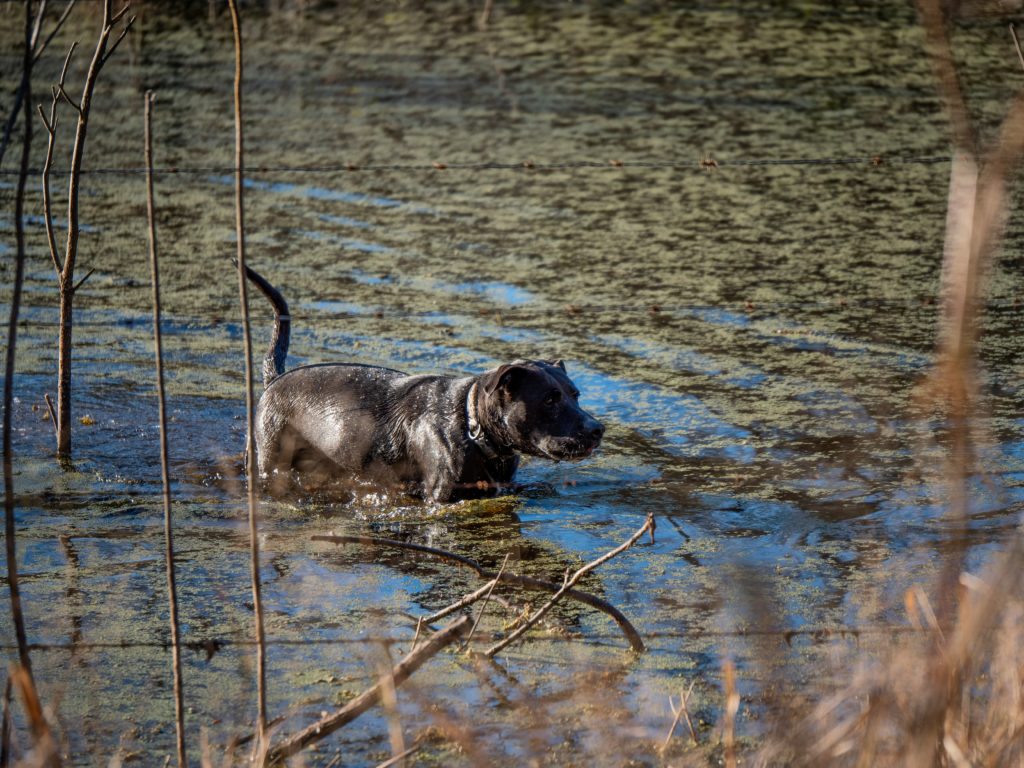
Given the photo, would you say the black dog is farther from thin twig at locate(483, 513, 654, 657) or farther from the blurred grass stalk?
the blurred grass stalk

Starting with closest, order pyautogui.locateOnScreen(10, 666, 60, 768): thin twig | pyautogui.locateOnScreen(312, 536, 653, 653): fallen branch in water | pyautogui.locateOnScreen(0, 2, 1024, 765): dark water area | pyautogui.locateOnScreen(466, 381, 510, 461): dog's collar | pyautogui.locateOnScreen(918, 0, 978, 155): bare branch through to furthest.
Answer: pyautogui.locateOnScreen(918, 0, 978, 155): bare branch < pyautogui.locateOnScreen(10, 666, 60, 768): thin twig < pyautogui.locateOnScreen(312, 536, 653, 653): fallen branch in water < pyautogui.locateOnScreen(0, 2, 1024, 765): dark water area < pyautogui.locateOnScreen(466, 381, 510, 461): dog's collar

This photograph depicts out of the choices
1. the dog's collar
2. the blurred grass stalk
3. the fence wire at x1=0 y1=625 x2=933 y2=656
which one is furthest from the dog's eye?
the blurred grass stalk

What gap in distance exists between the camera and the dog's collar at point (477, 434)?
214 inches

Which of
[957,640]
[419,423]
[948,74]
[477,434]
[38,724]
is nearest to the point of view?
[948,74]

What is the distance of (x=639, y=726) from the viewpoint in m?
3.46

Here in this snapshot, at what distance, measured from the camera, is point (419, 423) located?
5.57m

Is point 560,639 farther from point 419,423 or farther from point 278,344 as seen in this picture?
point 278,344

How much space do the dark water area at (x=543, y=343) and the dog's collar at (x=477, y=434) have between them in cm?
21

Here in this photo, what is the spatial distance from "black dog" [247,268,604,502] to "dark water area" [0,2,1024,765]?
18 cm

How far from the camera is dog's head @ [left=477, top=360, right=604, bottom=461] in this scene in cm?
528

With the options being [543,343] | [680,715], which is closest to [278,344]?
[543,343]

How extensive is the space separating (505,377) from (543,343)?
5.97 feet

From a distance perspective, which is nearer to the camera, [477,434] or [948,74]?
[948,74]

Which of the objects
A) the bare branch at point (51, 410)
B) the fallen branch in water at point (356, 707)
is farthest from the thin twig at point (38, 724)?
the bare branch at point (51, 410)
